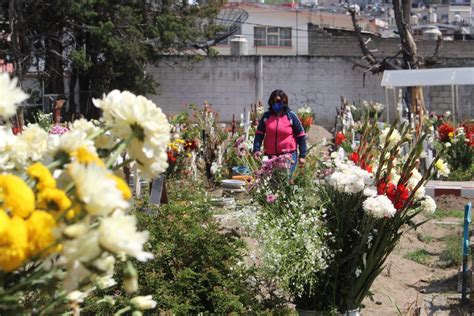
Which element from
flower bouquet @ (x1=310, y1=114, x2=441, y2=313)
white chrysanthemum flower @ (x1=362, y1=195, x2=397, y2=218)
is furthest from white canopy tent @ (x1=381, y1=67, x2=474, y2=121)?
white chrysanthemum flower @ (x1=362, y1=195, x2=397, y2=218)

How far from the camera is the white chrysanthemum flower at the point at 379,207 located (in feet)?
16.9

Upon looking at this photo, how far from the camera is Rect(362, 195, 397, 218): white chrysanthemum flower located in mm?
5141

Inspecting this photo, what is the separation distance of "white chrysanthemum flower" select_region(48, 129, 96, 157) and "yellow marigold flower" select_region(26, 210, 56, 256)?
335 mm

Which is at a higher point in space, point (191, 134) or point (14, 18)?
point (14, 18)

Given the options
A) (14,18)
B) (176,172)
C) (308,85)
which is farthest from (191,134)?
(308,85)

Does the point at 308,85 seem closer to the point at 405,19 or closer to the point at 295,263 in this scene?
the point at 405,19

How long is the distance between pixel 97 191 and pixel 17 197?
0.16 metres

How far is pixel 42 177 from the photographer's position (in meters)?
1.96

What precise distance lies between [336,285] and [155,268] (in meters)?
1.20

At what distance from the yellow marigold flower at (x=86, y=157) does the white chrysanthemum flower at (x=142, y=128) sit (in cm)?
14

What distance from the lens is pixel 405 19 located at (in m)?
24.6

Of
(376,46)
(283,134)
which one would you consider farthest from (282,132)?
(376,46)

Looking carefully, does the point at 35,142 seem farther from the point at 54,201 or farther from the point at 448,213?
the point at 448,213

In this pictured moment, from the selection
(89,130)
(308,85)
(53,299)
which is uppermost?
(89,130)
